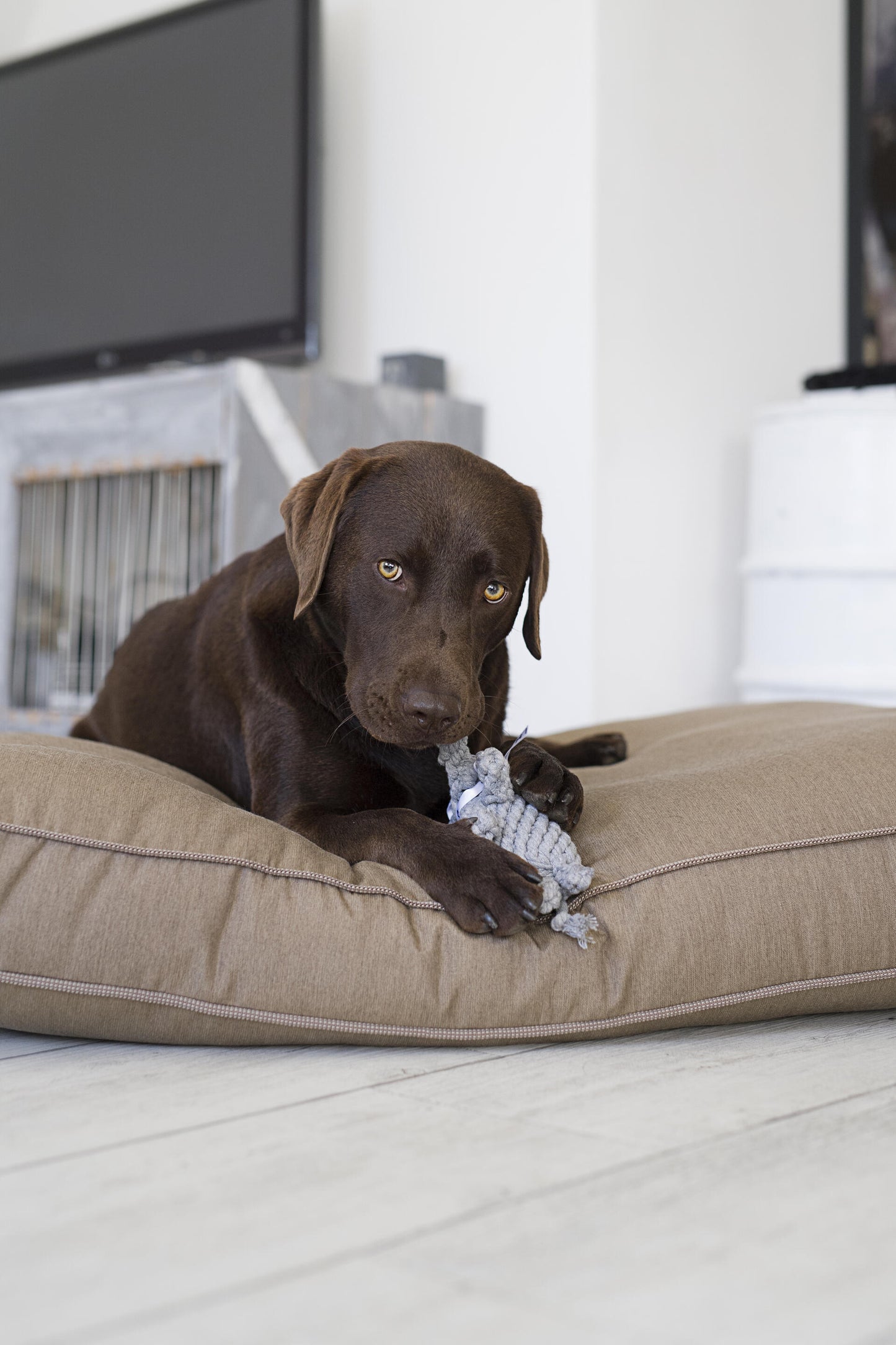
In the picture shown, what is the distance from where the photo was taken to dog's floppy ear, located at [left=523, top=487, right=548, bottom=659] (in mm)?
1790

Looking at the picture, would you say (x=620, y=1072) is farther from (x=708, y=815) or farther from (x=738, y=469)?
(x=738, y=469)

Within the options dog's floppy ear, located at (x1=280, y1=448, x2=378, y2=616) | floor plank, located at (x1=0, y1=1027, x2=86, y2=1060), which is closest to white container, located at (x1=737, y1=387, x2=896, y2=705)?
dog's floppy ear, located at (x1=280, y1=448, x2=378, y2=616)

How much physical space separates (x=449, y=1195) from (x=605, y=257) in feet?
10.2

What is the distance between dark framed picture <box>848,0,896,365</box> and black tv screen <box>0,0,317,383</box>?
1.71m

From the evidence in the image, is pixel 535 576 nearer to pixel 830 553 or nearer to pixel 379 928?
pixel 379 928

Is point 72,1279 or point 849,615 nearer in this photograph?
point 72,1279

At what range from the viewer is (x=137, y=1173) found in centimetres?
110

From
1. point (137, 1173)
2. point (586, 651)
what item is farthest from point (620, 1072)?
point (586, 651)

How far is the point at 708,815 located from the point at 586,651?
6.79ft

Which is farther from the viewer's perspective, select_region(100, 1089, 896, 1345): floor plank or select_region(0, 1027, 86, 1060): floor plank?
select_region(0, 1027, 86, 1060): floor plank

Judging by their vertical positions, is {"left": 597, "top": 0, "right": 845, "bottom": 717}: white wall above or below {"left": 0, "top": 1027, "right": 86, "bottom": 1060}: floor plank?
above

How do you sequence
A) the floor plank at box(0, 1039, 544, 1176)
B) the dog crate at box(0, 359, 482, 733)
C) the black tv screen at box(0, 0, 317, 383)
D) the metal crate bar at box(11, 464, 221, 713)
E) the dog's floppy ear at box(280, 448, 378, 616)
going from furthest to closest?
the black tv screen at box(0, 0, 317, 383)
the metal crate bar at box(11, 464, 221, 713)
the dog crate at box(0, 359, 482, 733)
the dog's floppy ear at box(280, 448, 378, 616)
the floor plank at box(0, 1039, 544, 1176)

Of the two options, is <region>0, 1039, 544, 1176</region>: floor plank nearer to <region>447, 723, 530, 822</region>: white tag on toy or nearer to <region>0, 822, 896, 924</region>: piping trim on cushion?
<region>0, 822, 896, 924</region>: piping trim on cushion

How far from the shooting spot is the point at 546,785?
164cm
